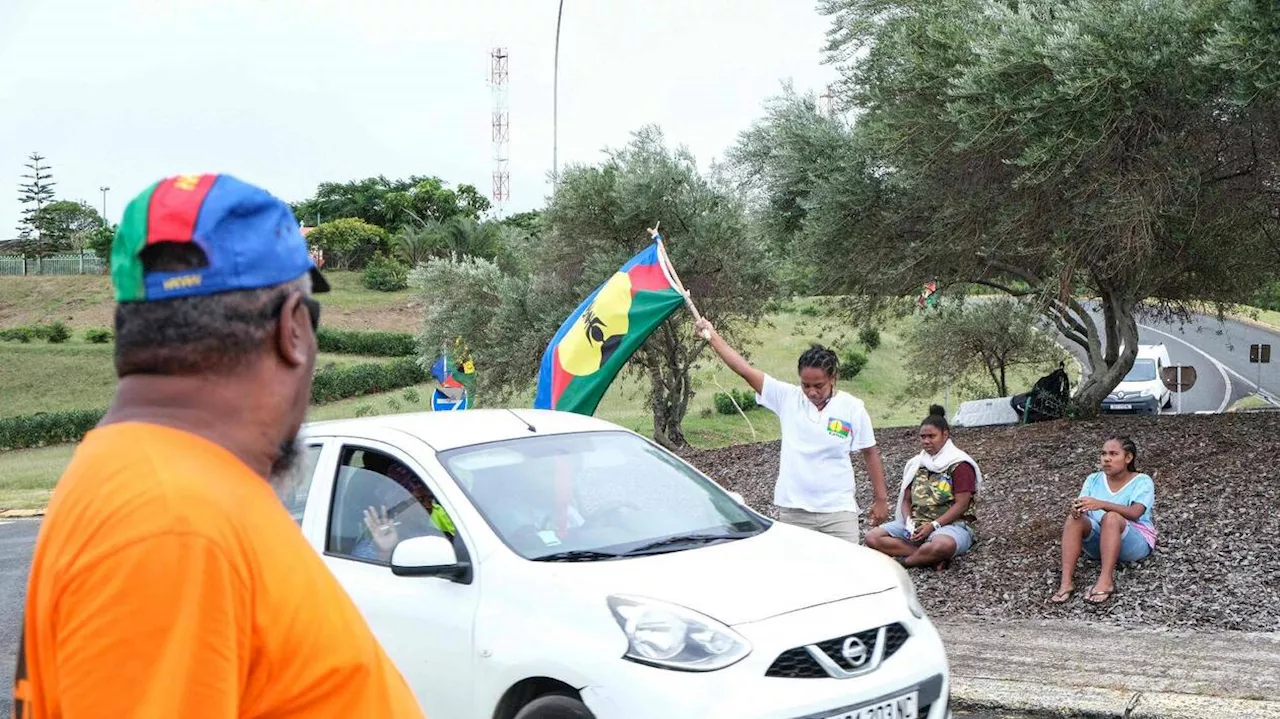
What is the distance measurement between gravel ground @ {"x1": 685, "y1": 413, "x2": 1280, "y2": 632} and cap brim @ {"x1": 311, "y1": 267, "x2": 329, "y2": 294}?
25.1 ft

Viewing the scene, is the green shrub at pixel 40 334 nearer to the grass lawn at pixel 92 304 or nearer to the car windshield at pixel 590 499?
the grass lawn at pixel 92 304

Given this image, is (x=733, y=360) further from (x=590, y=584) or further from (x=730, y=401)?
(x=730, y=401)

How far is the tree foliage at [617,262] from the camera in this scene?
19.3 metres

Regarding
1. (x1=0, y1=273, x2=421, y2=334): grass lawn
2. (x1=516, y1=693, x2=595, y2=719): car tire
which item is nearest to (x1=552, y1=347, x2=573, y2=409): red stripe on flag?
(x1=516, y1=693, x2=595, y2=719): car tire

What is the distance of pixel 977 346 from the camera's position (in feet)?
83.6

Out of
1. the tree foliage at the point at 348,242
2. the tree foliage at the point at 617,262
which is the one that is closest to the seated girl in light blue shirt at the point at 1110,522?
the tree foliage at the point at 617,262

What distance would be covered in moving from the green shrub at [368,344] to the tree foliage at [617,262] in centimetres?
3874

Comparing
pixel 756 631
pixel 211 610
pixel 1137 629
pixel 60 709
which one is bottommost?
pixel 1137 629

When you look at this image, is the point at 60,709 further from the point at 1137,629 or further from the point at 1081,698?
the point at 1137,629

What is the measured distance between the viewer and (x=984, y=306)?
82.4 feet

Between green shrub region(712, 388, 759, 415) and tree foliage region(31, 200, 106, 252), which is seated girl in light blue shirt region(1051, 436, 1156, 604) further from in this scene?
tree foliage region(31, 200, 106, 252)

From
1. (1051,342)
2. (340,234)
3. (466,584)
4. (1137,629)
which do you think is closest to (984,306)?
(1051,342)

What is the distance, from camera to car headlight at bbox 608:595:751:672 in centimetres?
461

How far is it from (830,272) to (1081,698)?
9.88 m
